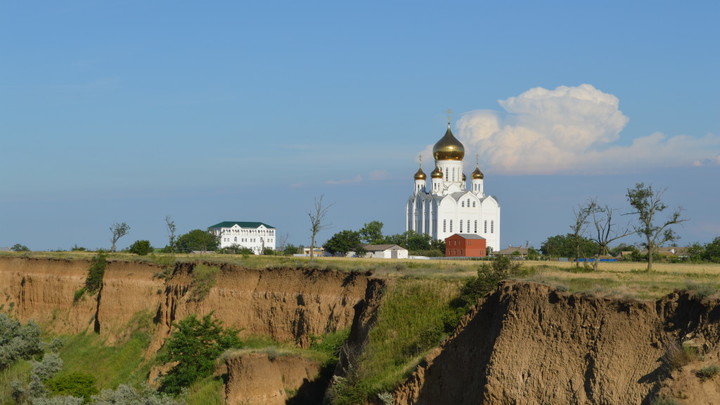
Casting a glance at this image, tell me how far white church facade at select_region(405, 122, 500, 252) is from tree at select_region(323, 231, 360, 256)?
1434 centimetres

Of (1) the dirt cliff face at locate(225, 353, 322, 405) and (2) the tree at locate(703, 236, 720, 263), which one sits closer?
(1) the dirt cliff face at locate(225, 353, 322, 405)

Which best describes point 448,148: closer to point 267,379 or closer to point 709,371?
point 267,379

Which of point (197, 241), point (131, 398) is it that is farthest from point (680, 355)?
point (197, 241)

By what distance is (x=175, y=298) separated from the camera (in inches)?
2071

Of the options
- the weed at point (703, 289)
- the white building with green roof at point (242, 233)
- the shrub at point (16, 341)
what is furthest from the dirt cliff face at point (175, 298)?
the white building with green roof at point (242, 233)

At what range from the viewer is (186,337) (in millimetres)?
42719

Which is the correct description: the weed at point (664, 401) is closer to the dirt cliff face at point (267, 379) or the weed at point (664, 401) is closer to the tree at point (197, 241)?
the dirt cliff face at point (267, 379)

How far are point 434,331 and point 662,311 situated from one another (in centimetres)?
1074

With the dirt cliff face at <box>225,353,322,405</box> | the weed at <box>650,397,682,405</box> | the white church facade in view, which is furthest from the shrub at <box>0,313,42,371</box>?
the white church facade

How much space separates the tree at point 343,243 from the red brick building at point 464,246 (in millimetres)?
10931

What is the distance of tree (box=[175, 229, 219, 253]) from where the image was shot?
129 meters

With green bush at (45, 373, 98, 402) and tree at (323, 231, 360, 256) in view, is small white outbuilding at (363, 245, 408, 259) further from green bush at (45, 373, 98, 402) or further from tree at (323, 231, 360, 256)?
green bush at (45, 373, 98, 402)

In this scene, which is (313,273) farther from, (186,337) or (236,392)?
(236,392)

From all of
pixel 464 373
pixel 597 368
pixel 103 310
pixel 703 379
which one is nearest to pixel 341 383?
pixel 464 373
